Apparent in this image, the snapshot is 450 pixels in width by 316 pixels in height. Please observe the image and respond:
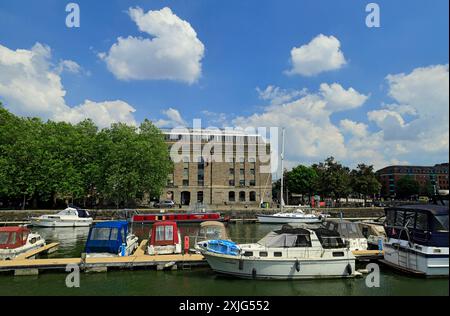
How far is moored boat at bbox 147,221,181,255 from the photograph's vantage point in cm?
2169

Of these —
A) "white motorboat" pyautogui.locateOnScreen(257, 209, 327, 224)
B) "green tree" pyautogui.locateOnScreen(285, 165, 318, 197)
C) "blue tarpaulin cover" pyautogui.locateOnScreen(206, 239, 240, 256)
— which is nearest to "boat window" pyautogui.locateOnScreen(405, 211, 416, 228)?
"blue tarpaulin cover" pyautogui.locateOnScreen(206, 239, 240, 256)

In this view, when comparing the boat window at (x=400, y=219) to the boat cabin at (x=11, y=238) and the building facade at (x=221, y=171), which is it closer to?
the boat cabin at (x=11, y=238)

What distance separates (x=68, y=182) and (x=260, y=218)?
3229 cm

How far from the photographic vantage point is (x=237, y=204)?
2958 inches

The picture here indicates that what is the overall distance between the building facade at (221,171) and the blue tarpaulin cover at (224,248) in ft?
192

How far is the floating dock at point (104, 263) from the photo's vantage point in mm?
18031

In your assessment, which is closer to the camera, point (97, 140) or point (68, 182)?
point (68, 182)

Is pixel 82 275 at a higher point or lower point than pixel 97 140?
lower

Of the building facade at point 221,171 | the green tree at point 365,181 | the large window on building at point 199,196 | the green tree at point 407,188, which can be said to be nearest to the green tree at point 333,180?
the green tree at point 365,181

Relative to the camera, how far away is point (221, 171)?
7750 centimetres

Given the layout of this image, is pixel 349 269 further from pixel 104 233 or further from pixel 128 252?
pixel 104 233

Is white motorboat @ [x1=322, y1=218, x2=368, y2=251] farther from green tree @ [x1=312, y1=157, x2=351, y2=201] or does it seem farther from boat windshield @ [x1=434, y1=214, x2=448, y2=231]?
green tree @ [x1=312, y1=157, x2=351, y2=201]
